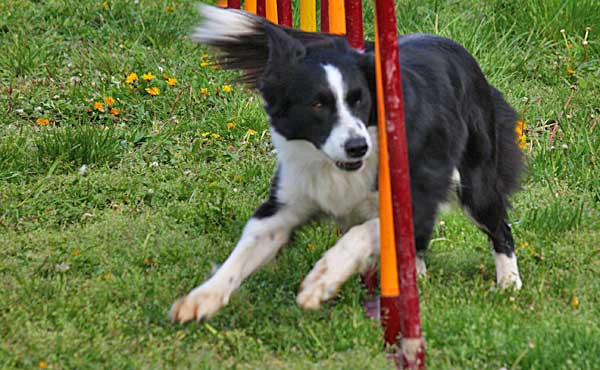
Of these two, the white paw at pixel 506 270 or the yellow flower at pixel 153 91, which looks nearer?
the white paw at pixel 506 270

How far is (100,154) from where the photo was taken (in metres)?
5.21

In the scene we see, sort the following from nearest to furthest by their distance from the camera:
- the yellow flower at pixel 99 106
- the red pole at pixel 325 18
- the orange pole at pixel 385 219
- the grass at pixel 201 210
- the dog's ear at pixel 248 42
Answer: the orange pole at pixel 385 219, the grass at pixel 201 210, the dog's ear at pixel 248 42, the red pole at pixel 325 18, the yellow flower at pixel 99 106

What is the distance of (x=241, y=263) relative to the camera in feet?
11.3

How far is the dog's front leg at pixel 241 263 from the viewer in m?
3.25

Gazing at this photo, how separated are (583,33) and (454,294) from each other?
11.8 feet

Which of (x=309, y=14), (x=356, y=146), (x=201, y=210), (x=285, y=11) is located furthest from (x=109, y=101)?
(x=356, y=146)

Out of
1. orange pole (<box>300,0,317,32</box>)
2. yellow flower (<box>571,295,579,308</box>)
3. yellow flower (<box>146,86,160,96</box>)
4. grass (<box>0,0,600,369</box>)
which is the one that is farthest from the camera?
yellow flower (<box>146,86,160,96</box>)

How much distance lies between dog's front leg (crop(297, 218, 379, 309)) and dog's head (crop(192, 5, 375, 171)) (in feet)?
0.98

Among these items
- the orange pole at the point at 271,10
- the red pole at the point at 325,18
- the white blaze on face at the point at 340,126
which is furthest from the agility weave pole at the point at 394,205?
the orange pole at the point at 271,10

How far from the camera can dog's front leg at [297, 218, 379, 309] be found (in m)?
3.05

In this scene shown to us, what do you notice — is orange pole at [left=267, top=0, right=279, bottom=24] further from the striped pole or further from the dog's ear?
the dog's ear

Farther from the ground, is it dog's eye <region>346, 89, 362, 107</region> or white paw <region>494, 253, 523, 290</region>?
dog's eye <region>346, 89, 362, 107</region>

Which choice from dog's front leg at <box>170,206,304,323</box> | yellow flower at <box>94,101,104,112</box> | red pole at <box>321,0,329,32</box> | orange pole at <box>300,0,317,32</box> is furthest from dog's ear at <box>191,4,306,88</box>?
yellow flower at <box>94,101,104,112</box>

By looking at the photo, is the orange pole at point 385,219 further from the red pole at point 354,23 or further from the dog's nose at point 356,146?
the red pole at point 354,23
